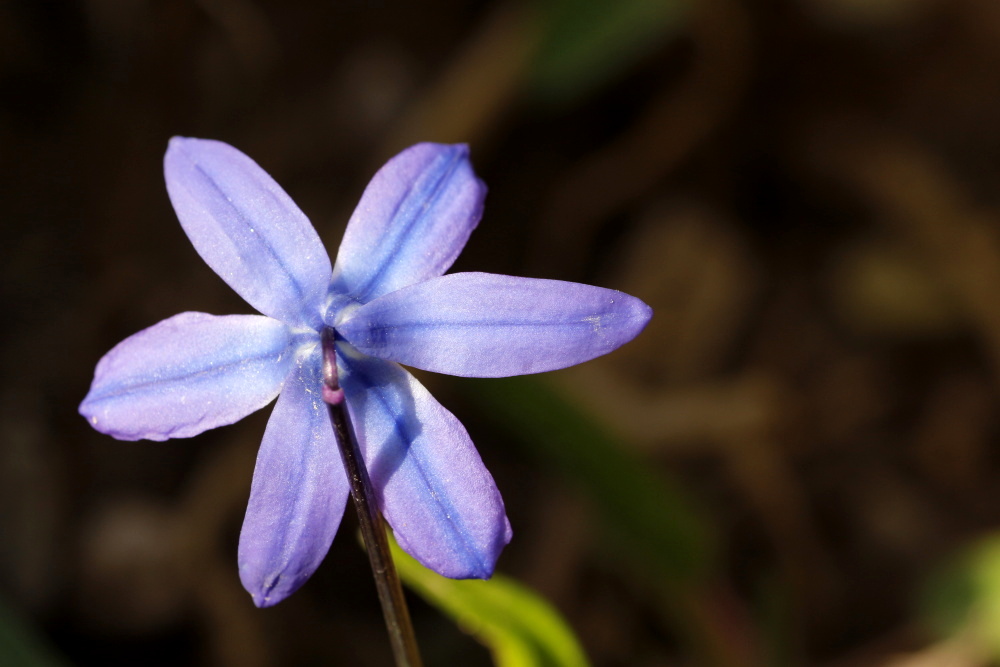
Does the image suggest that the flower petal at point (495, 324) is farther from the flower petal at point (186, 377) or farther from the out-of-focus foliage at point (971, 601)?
the out-of-focus foliage at point (971, 601)

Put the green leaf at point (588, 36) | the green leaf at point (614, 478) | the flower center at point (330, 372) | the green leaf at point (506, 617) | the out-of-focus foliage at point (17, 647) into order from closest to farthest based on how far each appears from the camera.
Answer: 1. the flower center at point (330, 372)
2. the green leaf at point (506, 617)
3. the out-of-focus foliage at point (17, 647)
4. the green leaf at point (614, 478)
5. the green leaf at point (588, 36)

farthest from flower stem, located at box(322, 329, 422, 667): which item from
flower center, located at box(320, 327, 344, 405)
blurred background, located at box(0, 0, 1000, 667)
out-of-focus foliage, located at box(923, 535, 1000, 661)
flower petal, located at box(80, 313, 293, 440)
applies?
out-of-focus foliage, located at box(923, 535, 1000, 661)

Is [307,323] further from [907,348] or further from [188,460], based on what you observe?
[907,348]

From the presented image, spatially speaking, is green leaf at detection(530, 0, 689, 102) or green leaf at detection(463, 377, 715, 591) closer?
green leaf at detection(463, 377, 715, 591)

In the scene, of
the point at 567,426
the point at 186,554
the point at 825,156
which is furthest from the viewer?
the point at 825,156

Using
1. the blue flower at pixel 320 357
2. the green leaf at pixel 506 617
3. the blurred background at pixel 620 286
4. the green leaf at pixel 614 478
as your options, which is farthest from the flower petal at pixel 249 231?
the blurred background at pixel 620 286

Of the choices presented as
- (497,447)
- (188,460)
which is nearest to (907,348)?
(497,447)

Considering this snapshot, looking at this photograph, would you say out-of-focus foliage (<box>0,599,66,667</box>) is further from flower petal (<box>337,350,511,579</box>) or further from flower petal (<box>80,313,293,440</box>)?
flower petal (<box>337,350,511,579</box>)
